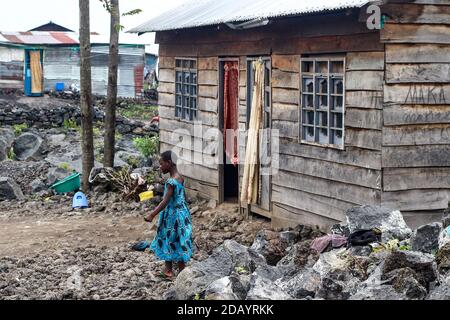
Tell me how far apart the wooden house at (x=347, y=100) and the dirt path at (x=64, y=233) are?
6.90ft

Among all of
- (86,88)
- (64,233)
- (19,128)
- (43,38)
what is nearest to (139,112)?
(43,38)

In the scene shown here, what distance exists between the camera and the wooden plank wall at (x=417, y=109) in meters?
9.03

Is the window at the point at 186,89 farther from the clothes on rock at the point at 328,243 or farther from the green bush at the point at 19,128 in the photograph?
the green bush at the point at 19,128

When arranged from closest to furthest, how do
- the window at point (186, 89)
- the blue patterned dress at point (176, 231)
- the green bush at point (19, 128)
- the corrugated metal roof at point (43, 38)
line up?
1. the blue patterned dress at point (176, 231)
2. the window at point (186, 89)
3. the green bush at point (19, 128)
4. the corrugated metal roof at point (43, 38)

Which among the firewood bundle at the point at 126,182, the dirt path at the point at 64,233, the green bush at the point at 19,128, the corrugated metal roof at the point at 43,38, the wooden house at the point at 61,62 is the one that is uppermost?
the corrugated metal roof at the point at 43,38

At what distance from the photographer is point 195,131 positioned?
14.1 metres

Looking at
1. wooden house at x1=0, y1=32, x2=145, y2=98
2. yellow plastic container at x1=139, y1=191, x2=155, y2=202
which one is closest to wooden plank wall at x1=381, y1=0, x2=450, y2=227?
yellow plastic container at x1=139, y1=191, x2=155, y2=202

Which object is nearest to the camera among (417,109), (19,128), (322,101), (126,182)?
(417,109)

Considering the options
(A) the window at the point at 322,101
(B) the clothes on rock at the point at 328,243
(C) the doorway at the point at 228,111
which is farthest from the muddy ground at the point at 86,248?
(A) the window at the point at 322,101

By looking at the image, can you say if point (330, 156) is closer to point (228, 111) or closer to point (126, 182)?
point (228, 111)

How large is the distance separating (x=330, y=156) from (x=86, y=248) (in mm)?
3721

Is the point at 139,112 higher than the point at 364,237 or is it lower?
higher

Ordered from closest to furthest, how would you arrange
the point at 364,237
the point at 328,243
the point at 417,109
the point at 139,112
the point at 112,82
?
the point at 364,237 < the point at 328,243 < the point at 417,109 < the point at 112,82 < the point at 139,112

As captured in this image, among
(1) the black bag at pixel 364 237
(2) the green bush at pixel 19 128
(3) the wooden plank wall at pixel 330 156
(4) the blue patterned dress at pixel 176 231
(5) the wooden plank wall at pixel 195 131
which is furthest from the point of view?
(2) the green bush at pixel 19 128
